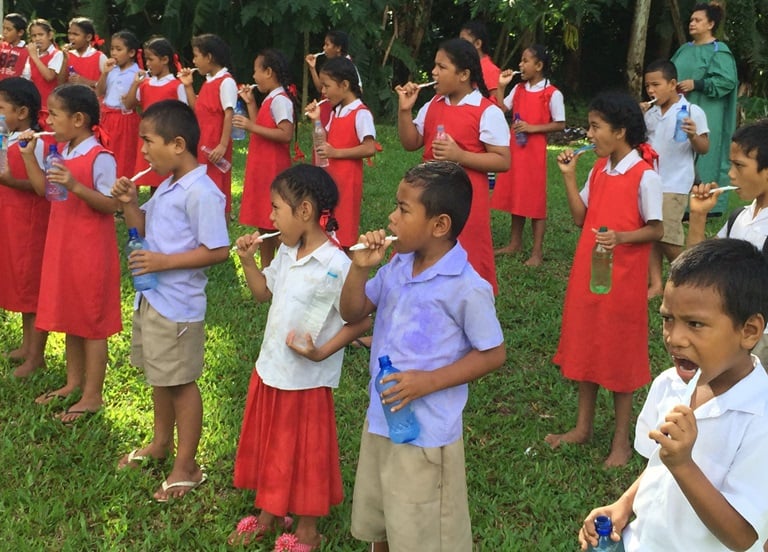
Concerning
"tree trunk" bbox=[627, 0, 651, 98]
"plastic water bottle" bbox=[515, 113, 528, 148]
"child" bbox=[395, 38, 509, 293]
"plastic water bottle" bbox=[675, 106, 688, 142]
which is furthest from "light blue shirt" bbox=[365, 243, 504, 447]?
"tree trunk" bbox=[627, 0, 651, 98]

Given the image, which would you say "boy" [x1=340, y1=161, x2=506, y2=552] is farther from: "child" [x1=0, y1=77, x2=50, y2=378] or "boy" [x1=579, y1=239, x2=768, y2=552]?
"child" [x1=0, y1=77, x2=50, y2=378]

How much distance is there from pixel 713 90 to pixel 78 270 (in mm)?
5299

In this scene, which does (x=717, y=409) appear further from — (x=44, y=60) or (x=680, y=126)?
(x=44, y=60)

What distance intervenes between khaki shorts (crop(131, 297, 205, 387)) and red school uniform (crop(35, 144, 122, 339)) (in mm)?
635

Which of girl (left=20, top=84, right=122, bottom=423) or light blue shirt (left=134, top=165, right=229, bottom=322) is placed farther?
girl (left=20, top=84, right=122, bottom=423)

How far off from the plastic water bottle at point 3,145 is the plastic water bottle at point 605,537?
3.49m

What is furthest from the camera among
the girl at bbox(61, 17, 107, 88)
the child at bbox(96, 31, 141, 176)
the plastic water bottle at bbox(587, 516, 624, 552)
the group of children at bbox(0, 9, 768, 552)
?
the girl at bbox(61, 17, 107, 88)

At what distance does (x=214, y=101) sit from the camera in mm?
6465

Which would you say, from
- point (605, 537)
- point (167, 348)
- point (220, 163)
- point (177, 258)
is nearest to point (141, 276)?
point (177, 258)

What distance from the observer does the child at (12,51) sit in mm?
8414

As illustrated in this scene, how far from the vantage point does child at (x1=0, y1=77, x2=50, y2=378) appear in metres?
4.23

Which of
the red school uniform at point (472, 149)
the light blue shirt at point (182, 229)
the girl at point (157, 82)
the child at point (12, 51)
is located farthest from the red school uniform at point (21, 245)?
the child at point (12, 51)

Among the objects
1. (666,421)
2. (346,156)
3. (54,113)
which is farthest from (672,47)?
(666,421)

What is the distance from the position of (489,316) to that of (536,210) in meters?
4.54
